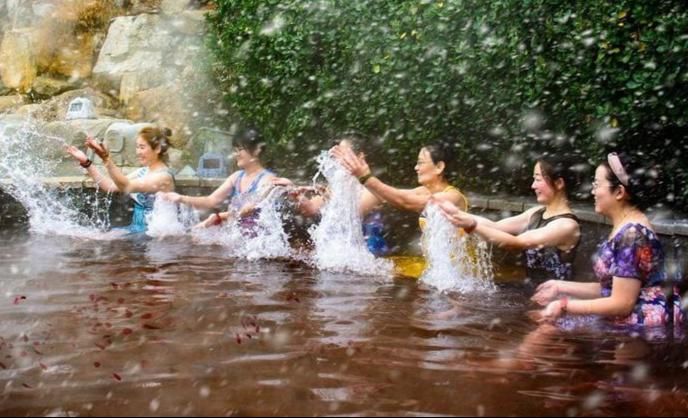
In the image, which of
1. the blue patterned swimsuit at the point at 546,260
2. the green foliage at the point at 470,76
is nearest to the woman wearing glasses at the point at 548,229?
the blue patterned swimsuit at the point at 546,260

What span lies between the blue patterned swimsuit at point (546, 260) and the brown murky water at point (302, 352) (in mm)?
223

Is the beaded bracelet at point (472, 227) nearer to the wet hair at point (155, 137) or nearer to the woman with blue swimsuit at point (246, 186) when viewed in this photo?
the woman with blue swimsuit at point (246, 186)

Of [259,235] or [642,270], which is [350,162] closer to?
[259,235]

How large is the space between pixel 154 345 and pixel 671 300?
319 centimetres

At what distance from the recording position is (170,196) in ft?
29.7

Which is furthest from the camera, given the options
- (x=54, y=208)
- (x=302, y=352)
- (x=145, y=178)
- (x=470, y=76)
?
(x=54, y=208)

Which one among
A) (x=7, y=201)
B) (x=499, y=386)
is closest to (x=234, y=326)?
(x=499, y=386)

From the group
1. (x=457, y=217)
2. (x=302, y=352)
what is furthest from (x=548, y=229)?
(x=302, y=352)

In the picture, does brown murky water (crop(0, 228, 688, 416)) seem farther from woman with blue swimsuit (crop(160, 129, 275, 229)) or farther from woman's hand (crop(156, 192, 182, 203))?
woman's hand (crop(156, 192, 182, 203))

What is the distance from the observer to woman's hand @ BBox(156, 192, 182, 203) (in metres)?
9.02

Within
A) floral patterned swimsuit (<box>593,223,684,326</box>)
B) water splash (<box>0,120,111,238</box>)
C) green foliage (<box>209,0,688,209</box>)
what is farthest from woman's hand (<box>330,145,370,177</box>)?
water splash (<box>0,120,111,238</box>)

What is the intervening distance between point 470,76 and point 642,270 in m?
3.24

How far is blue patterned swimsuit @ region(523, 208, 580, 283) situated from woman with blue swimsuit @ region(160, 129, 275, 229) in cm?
312

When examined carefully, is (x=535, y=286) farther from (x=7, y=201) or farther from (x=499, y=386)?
(x=7, y=201)
